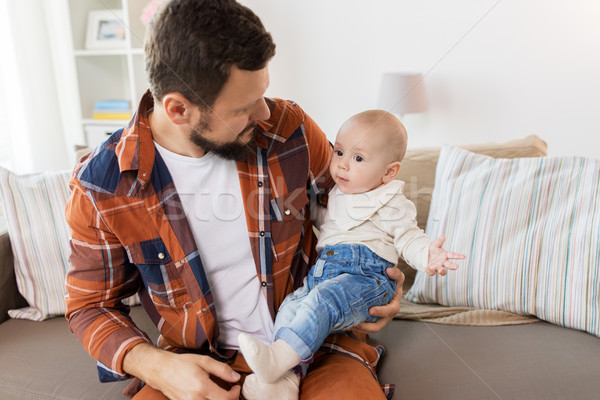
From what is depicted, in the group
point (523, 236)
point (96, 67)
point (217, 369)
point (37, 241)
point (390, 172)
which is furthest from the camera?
point (96, 67)

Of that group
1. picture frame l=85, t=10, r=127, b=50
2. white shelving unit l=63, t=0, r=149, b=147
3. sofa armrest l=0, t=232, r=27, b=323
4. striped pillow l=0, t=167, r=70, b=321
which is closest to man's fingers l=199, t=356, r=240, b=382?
striped pillow l=0, t=167, r=70, b=321

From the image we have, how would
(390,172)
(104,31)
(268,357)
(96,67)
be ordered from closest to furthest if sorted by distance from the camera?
(268,357) → (390,172) → (104,31) → (96,67)

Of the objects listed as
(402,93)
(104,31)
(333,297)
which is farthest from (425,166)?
(104,31)

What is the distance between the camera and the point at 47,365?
1325mm

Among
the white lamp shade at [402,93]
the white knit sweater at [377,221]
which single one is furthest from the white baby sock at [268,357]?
the white lamp shade at [402,93]

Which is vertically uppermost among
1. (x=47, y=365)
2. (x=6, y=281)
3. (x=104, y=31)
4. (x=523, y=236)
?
(x=104, y=31)

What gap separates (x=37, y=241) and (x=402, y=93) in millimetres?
1842

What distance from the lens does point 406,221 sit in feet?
3.92

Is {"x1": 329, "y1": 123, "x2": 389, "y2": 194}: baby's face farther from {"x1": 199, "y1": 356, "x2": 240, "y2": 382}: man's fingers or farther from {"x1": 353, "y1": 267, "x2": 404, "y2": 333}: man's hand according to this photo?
{"x1": 199, "y1": 356, "x2": 240, "y2": 382}: man's fingers

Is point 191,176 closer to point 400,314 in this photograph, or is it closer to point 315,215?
point 315,215

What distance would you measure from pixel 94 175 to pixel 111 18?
227 cm

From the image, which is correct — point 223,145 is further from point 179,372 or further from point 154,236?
point 179,372

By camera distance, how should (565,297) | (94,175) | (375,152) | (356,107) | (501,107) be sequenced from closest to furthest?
1. (94,175)
2. (375,152)
3. (565,297)
4. (501,107)
5. (356,107)

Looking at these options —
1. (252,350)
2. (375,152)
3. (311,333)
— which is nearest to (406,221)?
(375,152)
